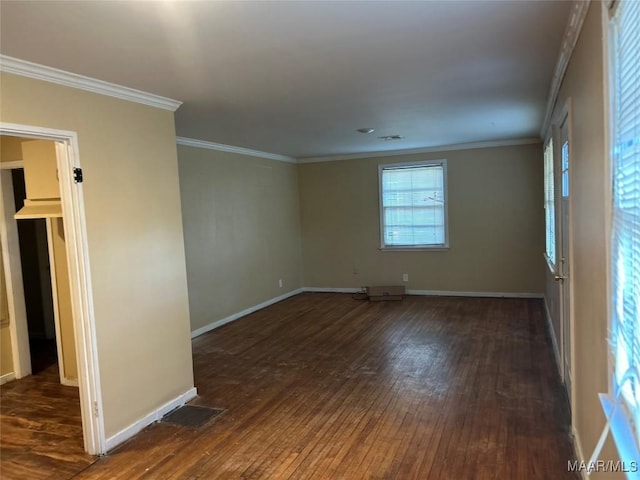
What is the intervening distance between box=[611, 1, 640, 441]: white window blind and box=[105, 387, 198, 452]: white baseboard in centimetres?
286

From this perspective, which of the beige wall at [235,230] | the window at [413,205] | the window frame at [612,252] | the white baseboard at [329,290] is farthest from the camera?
the white baseboard at [329,290]

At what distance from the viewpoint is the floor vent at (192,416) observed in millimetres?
3210

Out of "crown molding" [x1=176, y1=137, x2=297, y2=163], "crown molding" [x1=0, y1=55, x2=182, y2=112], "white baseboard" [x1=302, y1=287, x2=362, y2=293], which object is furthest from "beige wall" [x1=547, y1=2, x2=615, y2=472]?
"white baseboard" [x1=302, y1=287, x2=362, y2=293]

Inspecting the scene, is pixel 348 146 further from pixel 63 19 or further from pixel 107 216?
pixel 63 19

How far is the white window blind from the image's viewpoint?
49.1 inches

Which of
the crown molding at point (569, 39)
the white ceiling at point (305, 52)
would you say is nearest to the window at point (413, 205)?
the white ceiling at point (305, 52)

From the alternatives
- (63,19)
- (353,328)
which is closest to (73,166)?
(63,19)

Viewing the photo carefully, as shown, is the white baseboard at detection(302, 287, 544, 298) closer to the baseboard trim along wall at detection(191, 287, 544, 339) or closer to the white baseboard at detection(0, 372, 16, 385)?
the baseboard trim along wall at detection(191, 287, 544, 339)

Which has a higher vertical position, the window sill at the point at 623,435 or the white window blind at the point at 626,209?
the white window blind at the point at 626,209

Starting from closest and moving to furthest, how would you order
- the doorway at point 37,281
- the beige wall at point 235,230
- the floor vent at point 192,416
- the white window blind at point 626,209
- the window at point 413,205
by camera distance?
1. the white window blind at point 626,209
2. the floor vent at point 192,416
3. the beige wall at point 235,230
4. the doorway at point 37,281
5. the window at point 413,205

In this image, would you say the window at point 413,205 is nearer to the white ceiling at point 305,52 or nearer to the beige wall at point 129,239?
the white ceiling at point 305,52

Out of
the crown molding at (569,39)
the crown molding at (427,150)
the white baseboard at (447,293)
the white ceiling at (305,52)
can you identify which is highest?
the crown molding at (427,150)

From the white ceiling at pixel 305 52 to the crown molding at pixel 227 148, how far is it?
110cm

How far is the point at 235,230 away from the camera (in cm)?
627
